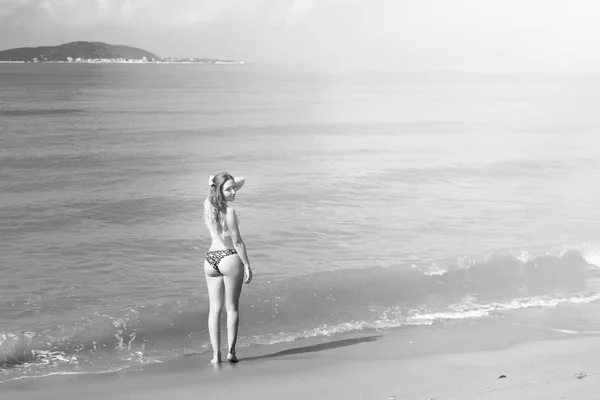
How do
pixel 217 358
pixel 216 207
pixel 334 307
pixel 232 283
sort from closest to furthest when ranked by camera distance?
pixel 216 207 < pixel 232 283 < pixel 217 358 < pixel 334 307

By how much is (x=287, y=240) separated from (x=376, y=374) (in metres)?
6.81

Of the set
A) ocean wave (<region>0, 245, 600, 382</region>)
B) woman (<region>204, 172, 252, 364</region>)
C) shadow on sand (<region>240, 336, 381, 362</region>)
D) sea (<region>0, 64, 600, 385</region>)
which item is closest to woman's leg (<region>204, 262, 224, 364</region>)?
woman (<region>204, 172, 252, 364</region>)

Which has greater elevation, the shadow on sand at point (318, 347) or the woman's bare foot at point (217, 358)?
the woman's bare foot at point (217, 358)


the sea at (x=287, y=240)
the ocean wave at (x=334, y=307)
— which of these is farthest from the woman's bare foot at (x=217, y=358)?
the ocean wave at (x=334, y=307)

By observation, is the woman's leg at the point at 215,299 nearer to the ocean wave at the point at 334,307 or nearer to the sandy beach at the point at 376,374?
the sandy beach at the point at 376,374

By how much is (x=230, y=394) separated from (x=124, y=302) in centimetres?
395

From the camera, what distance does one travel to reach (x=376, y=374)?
7332 millimetres

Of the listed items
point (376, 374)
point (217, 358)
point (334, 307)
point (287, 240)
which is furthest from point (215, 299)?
point (287, 240)

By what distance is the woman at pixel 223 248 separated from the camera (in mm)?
7266

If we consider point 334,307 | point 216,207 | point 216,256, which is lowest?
point 334,307

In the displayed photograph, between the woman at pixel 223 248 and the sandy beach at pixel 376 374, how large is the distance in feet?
2.47

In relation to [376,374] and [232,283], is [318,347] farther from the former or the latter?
[232,283]

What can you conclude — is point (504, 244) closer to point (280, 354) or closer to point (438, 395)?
point (280, 354)

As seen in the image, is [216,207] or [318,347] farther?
[318,347]
